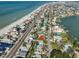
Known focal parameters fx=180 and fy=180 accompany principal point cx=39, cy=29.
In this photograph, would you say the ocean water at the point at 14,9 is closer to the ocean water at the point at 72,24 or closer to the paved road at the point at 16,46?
the paved road at the point at 16,46

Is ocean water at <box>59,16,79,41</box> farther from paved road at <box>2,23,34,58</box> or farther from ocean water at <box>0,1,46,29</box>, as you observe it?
paved road at <box>2,23,34,58</box>

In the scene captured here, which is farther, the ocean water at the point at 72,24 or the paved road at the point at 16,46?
the ocean water at the point at 72,24

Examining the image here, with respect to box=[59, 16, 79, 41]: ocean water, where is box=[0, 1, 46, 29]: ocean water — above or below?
above

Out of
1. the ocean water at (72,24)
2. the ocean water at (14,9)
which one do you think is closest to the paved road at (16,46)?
the ocean water at (14,9)

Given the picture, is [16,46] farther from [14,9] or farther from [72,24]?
[72,24]

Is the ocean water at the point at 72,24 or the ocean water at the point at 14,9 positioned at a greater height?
the ocean water at the point at 14,9

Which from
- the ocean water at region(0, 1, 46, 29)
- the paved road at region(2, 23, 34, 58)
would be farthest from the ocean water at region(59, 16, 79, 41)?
the paved road at region(2, 23, 34, 58)
